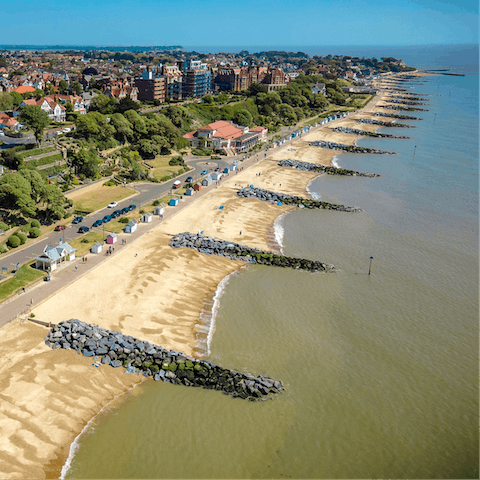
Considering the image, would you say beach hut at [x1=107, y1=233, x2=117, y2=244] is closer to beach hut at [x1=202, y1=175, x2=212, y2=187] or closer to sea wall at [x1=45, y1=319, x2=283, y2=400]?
sea wall at [x1=45, y1=319, x2=283, y2=400]

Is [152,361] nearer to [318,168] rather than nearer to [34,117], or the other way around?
[34,117]

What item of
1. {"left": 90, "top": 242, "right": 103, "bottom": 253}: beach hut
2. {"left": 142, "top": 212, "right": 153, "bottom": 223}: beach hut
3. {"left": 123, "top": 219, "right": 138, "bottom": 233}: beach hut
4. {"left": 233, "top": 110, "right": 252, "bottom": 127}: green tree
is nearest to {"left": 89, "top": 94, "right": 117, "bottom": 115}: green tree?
{"left": 233, "top": 110, "right": 252, "bottom": 127}: green tree

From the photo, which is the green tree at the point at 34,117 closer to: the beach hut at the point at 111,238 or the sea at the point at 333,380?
the beach hut at the point at 111,238

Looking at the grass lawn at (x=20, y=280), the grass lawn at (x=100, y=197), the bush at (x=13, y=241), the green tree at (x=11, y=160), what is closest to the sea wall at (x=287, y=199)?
the grass lawn at (x=100, y=197)

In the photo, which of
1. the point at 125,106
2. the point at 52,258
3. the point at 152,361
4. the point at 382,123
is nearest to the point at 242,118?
the point at 125,106

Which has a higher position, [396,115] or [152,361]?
[396,115]

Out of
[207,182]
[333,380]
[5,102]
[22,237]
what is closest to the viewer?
[333,380]
